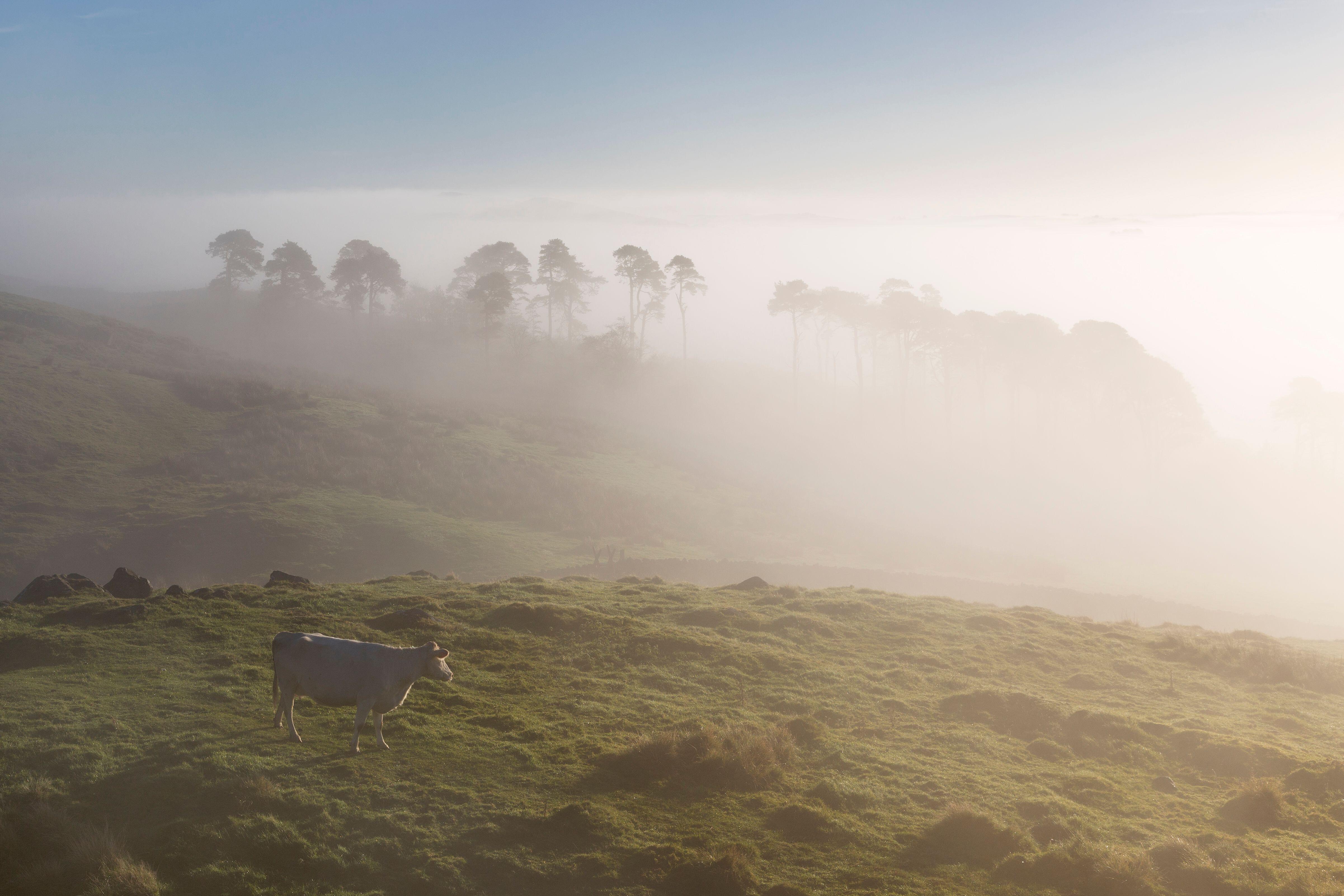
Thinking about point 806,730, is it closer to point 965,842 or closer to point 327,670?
point 965,842

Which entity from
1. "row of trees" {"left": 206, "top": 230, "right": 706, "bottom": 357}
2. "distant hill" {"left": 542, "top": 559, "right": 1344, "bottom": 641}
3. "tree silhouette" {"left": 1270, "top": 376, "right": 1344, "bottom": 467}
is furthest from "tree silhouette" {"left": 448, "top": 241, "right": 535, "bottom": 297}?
"tree silhouette" {"left": 1270, "top": 376, "right": 1344, "bottom": 467}

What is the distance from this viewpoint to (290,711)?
12.4 meters

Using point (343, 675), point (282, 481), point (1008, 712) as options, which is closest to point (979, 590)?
point (1008, 712)

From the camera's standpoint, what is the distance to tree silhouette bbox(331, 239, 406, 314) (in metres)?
93.2

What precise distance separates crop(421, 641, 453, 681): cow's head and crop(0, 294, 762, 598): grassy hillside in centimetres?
2719

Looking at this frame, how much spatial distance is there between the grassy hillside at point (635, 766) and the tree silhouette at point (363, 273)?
81.5 m

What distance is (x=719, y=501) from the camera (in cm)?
5962

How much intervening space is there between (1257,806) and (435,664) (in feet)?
48.5

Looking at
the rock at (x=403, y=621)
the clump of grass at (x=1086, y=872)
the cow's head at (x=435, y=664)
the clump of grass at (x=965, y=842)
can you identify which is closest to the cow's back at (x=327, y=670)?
the cow's head at (x=435, y=664)

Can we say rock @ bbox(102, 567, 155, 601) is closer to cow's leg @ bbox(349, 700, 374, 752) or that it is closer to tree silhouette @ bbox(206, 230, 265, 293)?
cow's leg @ bbox(349, 700, 374, 752)

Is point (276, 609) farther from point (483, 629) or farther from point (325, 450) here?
point (325, 450)

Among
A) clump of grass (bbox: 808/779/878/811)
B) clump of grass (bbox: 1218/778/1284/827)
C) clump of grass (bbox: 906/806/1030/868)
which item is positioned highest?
clump of grass (bbox: 906/806/1030/868)

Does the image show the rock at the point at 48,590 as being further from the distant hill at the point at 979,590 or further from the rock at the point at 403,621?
the distant hill at the point at 979,590

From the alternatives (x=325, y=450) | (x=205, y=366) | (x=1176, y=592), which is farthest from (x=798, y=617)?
(x=205, y=366)
